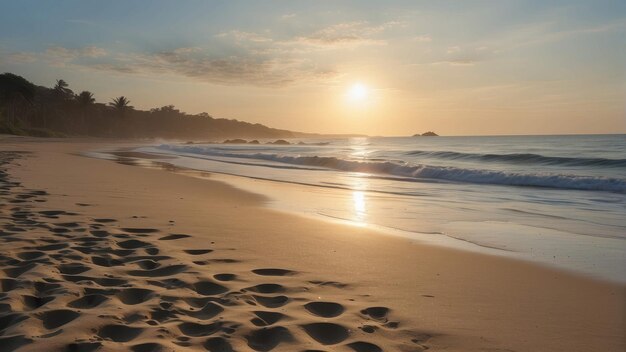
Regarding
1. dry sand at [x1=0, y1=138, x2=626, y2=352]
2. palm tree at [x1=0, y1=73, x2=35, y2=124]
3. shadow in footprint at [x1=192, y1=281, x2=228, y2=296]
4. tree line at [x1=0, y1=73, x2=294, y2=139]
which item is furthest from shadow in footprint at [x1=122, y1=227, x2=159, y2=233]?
palm tree at [x1=0, y1=73, x2=35, y2=124]

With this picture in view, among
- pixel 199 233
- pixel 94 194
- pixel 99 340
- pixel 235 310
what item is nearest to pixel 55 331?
pixel 99 340

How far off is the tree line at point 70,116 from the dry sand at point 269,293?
61.7 m

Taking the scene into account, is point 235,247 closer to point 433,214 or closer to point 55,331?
point 55,331

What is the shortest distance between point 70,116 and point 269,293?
108 metres

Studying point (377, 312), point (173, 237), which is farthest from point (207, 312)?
point (173, 237)

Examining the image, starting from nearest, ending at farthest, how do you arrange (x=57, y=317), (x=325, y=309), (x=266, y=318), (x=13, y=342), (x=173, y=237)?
1. (x=13, y=342)
2. (x=57, y=317)
3. (x=266, y=318)
4. (x=325, y=309)
5. (x=173, y=237)

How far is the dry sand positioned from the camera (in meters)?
2.78

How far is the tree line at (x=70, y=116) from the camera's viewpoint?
65000 mm

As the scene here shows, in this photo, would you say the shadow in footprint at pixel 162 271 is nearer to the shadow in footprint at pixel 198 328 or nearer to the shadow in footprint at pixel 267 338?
the shadow in footprint at pixel 198 328

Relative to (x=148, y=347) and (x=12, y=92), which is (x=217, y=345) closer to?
(x=148, y=347)

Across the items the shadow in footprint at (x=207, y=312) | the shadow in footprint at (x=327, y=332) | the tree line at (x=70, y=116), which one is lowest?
the shadow in footprint at (x=327, y=332)

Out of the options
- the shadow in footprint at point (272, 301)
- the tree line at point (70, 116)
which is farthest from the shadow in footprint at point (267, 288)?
the tree line at point (70, 116)

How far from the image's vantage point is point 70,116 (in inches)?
3831

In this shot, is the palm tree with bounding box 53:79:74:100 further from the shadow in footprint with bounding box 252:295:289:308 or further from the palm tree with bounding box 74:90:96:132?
the shadow in footprint with bounding box 252:295:289:308
